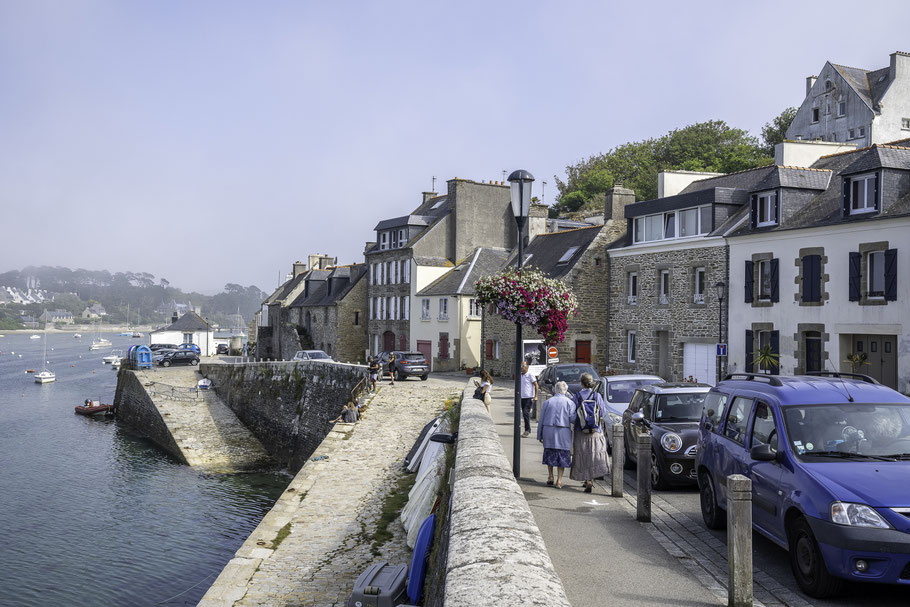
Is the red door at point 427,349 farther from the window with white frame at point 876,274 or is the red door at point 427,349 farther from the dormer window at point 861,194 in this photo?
the window with white frame at point 876,274

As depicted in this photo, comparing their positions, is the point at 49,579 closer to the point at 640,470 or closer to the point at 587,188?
the point at 640,470

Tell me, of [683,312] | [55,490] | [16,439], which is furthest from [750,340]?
[16,439]

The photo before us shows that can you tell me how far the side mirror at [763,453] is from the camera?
22.2 feet

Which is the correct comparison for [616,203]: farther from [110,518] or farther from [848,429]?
[848,429]

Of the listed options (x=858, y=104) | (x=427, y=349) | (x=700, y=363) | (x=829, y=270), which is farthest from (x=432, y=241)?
(x=858, y=104)

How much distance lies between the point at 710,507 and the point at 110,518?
22.3 meters

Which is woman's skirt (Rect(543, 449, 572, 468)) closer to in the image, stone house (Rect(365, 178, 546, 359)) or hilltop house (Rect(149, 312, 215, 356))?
stone house (Rect(365, 178, 546, 359))

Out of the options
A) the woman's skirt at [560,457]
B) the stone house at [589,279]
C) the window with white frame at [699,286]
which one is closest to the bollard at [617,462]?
the woman's skirt at [560,457]

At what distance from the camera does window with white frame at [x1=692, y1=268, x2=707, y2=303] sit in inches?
1112

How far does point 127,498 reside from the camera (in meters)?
27.5

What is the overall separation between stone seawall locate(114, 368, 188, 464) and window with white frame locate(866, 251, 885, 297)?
93.9 ft

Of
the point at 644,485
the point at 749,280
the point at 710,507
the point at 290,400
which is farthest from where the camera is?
the point at 290,400

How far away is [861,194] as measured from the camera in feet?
73.6

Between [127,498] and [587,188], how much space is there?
4024 centimetres
